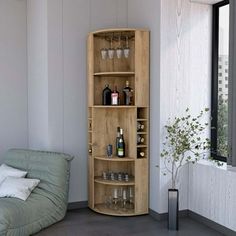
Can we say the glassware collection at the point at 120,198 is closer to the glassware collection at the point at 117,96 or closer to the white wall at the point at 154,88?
the white wall at the point at 154,88

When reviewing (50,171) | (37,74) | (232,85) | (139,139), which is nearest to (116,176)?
(139,139)

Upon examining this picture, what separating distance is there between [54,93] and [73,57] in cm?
49

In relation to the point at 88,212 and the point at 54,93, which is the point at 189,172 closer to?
the point at 88,212

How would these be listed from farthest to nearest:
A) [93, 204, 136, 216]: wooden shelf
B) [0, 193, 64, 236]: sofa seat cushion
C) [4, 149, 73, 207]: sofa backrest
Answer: [93, 204, 136, 216]: wooden shelf, [4, 149, 73, 207]: sofa backrest, [0, 193, 64, 236]: sofa seat cushion

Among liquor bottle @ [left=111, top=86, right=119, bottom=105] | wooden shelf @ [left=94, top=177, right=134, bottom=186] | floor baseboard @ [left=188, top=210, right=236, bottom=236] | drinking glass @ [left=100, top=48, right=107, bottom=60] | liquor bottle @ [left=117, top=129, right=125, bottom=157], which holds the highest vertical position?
drinking glass @ [left=100, top=48, right=107, bottom=60]

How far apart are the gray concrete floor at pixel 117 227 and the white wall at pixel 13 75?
1.41 m

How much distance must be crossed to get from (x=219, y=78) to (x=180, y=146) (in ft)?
3.32

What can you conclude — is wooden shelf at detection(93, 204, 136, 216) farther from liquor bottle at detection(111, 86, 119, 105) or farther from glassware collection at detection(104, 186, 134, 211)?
liquor bottle at detection(111, 86, 119, 105)

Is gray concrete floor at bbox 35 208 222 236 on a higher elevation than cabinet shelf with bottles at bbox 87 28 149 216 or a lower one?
lower

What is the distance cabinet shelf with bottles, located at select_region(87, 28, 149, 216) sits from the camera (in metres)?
3.97

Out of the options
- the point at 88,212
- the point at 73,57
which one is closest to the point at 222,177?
the point at 88,212

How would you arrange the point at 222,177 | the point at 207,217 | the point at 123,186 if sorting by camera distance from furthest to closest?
the point at 123,186, the point at 207,217, the point at 222,177

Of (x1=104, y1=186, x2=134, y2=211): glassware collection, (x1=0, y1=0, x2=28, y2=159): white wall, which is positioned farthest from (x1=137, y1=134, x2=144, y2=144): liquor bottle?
(x1=0, y1=0, x2=28, y2=159): white wall

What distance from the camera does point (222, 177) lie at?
3.49m
